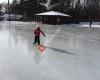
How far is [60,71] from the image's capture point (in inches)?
383

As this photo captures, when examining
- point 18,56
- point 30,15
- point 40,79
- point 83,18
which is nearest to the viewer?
point 40,79

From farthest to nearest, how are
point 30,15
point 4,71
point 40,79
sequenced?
point 30,15
point 4,71
point 40,79

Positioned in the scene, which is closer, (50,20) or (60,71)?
(60,71)

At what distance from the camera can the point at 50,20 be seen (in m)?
68.2

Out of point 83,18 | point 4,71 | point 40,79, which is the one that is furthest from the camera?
point 83,18

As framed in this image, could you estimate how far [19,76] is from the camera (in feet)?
28.7

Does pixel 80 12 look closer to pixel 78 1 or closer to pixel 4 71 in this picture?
pixel 78 1

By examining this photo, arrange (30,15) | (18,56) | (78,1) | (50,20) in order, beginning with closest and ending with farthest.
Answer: (18,56) → (50,20) → (78,1) → (30,15)

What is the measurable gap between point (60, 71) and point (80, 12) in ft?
231

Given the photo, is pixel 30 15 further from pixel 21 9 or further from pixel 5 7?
pixel 5 7

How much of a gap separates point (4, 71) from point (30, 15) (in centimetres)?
8221

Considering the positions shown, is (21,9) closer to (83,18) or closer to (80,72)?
(83,18)

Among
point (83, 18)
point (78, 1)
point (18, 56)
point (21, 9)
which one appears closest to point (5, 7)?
point (21, 9)

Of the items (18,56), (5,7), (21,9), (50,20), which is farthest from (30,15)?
(18,56)
